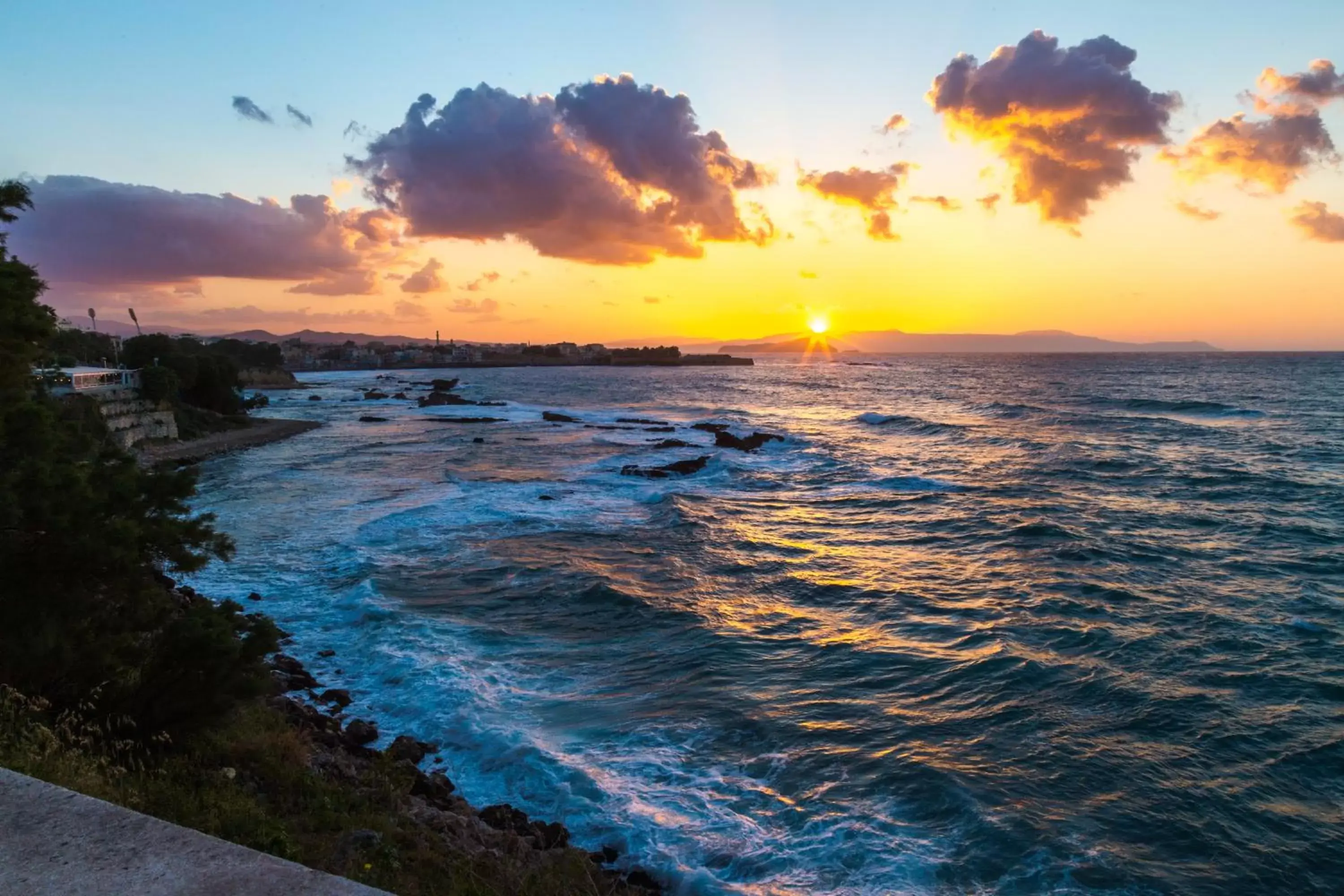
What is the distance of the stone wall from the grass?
34735 millimetres

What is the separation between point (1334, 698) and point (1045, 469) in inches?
900

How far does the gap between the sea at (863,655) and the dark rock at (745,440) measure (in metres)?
10.1

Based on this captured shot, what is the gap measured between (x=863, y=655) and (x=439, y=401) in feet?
256

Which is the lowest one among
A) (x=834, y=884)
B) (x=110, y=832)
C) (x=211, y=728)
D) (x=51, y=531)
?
(x=834, y=884)

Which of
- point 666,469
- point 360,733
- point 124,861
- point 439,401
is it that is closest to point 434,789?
Answer: point 360,733

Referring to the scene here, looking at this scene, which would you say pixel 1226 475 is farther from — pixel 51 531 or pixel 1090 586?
pixel 51 531

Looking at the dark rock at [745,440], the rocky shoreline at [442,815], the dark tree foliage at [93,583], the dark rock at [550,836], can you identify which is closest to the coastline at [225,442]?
the rocky shoreline at [442,815]

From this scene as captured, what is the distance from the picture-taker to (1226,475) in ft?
98.3

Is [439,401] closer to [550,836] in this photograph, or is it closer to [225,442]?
[225,442]

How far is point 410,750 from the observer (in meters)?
9.79

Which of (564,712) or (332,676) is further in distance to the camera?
(332,676)

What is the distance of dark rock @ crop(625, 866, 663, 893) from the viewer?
24.6 ft

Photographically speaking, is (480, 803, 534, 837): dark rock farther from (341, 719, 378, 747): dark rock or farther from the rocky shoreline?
(341, 719, 378, 747): dark rock

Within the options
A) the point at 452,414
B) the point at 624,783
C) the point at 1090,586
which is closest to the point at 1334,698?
the point at 1090,586
